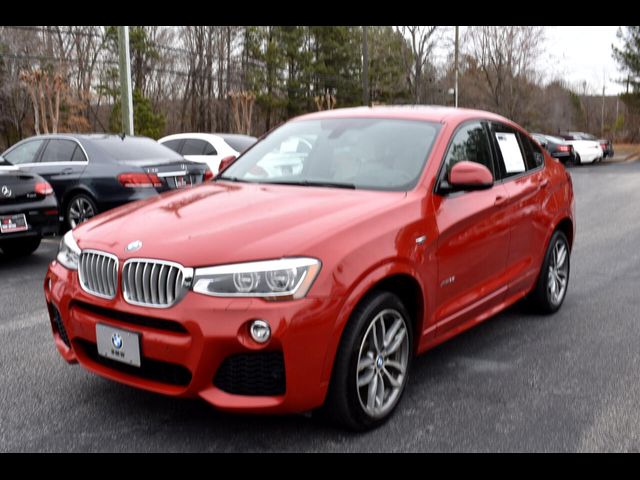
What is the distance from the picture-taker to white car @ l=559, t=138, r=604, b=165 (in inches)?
1078

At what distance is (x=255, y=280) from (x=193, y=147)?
10.6m

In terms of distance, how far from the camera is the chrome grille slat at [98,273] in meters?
3.26

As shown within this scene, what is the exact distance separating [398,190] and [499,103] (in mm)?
43930

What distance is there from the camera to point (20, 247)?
8.09m

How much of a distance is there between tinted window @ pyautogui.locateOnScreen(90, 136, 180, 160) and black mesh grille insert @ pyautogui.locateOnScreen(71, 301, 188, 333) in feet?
20.9

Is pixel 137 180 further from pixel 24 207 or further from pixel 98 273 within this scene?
pixel 98 273

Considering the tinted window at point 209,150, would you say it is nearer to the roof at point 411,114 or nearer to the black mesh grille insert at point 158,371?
the roof at point 411,114

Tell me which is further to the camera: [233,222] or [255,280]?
[233,222]

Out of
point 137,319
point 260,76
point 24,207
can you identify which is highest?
point 260,76

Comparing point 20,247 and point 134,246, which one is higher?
point 134,246

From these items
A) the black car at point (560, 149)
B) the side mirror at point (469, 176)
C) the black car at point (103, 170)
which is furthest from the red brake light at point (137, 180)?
the black car at point (560, 149)

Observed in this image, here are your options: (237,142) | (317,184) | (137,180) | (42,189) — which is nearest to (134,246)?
(317,184)

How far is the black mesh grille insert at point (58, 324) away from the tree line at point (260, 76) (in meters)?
27.0
